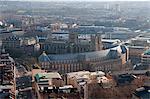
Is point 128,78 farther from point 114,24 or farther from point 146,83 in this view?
point 114,24

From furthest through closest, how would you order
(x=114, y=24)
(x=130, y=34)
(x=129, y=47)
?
(x=114, y=24) < (x=130, y=34) < (x=129, y=47)

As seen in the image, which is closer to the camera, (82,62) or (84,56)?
(82,62)

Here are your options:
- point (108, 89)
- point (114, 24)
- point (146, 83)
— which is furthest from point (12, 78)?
point (114, 24)

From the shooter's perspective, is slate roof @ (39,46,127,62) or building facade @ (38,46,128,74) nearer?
building facade @ (38,46,128,74)

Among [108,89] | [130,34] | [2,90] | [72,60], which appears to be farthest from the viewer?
[130,34]

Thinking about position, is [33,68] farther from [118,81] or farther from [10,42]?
[10,42]

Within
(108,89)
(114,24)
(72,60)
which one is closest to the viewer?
(108,89)

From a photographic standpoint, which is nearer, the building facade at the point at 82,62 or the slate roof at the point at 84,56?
the building facade at the point at 82,62

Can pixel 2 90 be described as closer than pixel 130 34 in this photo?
Yes

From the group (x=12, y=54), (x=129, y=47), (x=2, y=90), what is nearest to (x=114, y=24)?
(x=129, y=47)
